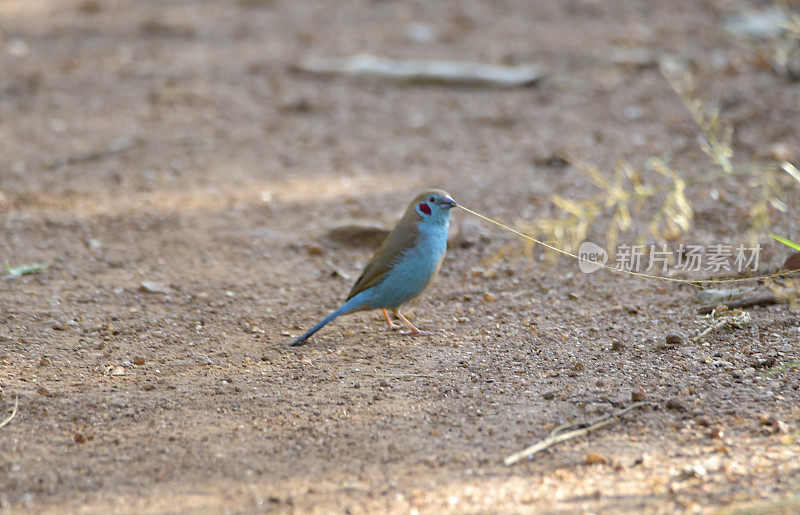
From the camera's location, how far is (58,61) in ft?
28.1

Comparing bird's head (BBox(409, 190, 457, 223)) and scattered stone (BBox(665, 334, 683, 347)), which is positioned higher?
bird's head (BBox(409, 190, 457, 223))

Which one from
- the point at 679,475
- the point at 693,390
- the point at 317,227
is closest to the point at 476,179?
the point at 317,227

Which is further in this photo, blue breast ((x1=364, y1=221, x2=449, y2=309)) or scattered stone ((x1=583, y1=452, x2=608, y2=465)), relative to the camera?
blue breast ((x1=364, y1=221, x2=449, y2=309))

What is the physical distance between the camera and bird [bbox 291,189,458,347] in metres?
4.14

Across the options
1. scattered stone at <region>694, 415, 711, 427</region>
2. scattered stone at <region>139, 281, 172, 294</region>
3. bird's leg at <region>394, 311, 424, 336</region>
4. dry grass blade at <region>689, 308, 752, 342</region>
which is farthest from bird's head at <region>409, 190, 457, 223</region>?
scattered stone at <region>694, 415, 711, 427</region>

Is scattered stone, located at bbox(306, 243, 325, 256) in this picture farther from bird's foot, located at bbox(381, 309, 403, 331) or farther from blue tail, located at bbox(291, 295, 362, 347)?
blue tail, located at bbox(291, 295, 362, 347)

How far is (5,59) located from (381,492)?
7484mm

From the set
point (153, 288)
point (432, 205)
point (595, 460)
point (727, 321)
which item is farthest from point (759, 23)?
point (595, 460)

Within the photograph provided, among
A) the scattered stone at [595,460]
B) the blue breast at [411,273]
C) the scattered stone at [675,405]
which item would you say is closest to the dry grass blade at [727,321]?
the scattered stone at [675,405]

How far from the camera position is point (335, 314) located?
408 centimetres

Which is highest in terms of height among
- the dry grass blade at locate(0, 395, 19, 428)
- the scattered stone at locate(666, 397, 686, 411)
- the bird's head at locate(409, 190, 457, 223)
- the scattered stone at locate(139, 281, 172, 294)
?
the bird's head at locate(409, 190, 457, 223)

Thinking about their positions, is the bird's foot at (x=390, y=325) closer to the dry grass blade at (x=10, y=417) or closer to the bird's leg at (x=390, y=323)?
the bird's leg at (x=390, y=323)

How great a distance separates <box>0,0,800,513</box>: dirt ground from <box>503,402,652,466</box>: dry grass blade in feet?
0.11

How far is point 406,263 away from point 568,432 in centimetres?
130
